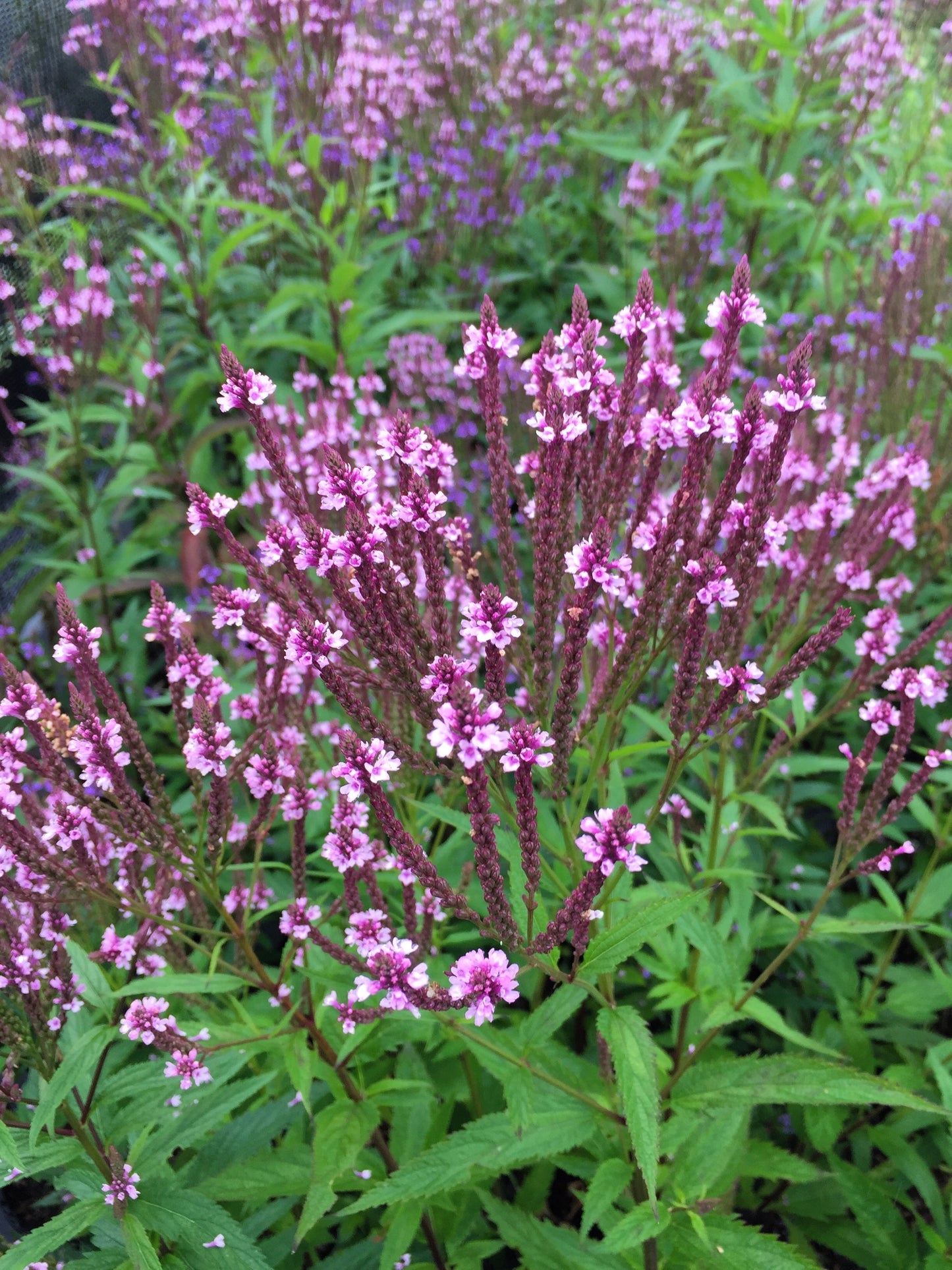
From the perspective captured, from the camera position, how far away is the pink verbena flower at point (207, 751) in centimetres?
193

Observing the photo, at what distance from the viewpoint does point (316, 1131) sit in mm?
2213

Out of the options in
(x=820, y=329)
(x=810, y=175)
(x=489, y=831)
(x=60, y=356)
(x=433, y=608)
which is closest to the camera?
(x=489, y=831)

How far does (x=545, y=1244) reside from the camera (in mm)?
2457

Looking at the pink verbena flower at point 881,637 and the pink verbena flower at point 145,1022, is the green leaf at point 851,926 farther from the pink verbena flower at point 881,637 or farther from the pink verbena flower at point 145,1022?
the pink verbena flower at point 145,1022

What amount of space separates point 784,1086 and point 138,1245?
4.98 feet

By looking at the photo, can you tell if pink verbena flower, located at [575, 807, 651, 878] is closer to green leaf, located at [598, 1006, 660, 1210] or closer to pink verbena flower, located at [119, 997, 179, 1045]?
green leaf, located at [598, 1006, 660, 1210]

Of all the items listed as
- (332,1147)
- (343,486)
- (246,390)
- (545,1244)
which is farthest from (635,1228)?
(246,390)

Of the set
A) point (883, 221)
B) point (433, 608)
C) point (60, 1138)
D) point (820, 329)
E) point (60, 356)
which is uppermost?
point (883, 221)

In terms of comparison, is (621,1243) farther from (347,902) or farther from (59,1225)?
(59,1225)

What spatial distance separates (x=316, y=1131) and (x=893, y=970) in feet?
7.14

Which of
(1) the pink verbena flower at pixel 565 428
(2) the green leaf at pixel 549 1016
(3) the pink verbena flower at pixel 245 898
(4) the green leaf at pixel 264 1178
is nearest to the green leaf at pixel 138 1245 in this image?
(4) the green leaf at pixel 264 1178

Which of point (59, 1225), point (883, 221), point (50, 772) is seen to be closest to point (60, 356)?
point (50, 772)

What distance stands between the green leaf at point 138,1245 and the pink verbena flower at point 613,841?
1.41 m

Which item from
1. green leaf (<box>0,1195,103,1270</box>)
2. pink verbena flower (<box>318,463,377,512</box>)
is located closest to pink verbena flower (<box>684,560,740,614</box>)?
pink verbena flower (<box>318,463,377,512</box>)
